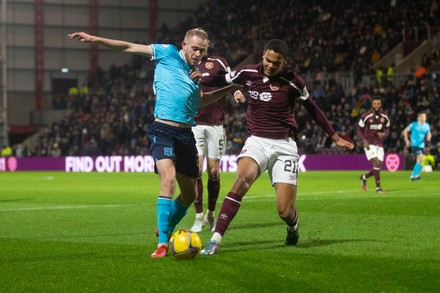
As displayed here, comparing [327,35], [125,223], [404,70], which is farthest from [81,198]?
[327,35]

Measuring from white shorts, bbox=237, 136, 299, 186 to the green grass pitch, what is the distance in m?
0.78

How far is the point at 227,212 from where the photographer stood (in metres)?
9.45

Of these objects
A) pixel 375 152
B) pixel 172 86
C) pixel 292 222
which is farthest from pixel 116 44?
pixel 375 152

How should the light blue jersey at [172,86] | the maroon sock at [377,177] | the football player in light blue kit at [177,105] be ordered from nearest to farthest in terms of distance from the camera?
the football player in light blue kit at [177,105], the light blue jersey at [172,86], the maroon sock at [377,177]

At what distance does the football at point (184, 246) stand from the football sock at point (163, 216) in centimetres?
24

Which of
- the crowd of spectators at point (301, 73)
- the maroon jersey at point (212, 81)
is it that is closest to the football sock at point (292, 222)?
the maroon jersey at point (212, 81)

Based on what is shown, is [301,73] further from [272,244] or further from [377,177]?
[272,244]

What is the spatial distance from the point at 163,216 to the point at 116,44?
181 centimetres

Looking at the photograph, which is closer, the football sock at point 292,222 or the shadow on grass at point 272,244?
the shadow on grass at point 272,244

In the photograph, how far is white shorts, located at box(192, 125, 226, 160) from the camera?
13.0m

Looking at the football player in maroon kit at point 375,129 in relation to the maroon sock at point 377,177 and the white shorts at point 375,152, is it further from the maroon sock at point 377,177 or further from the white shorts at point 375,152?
the maroon sock at point 377,177

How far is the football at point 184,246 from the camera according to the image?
344 inches

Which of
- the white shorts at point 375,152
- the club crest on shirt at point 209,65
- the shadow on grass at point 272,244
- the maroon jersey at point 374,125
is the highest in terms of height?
the club crest on shirt at point 209,65

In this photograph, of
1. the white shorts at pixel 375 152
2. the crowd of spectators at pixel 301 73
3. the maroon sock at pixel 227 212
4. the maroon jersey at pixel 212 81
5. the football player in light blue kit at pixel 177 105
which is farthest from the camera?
the crowd of spectators at pixel 301 73
